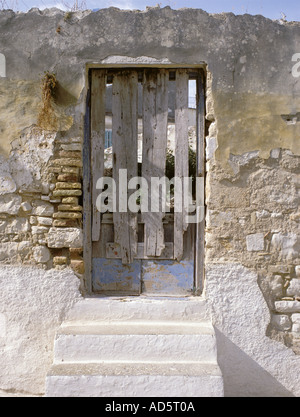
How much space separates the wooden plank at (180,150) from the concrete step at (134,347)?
759 millimetres

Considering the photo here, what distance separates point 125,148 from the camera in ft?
12.6

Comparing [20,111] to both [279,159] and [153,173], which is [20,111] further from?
[279,159]

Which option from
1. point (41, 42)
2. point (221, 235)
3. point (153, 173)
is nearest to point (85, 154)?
point (153, 173)

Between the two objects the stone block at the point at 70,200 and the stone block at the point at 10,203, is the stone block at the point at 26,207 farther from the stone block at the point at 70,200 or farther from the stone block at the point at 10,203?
the stone block at the point at 70,200

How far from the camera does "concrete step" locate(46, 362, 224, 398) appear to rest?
10.0ft

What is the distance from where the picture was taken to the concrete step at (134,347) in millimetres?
3340

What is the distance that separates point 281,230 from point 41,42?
266cm

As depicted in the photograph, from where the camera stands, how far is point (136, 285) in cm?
385

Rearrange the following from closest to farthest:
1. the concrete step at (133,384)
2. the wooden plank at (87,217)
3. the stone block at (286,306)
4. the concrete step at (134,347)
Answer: the concrete step at (133,384)
the concrete step at (134,347)
the stone block at (286,306)
the wooden plank at (87,217)

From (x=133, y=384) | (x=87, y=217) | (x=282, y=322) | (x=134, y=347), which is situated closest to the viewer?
(x=133, y=384)

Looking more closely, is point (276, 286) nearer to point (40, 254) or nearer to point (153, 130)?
point (153, 130)

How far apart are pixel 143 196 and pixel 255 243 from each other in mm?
1067

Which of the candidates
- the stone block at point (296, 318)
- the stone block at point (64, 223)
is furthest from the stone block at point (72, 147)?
the stone block at point (296, 318)

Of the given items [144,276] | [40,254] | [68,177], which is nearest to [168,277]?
[144,276]
